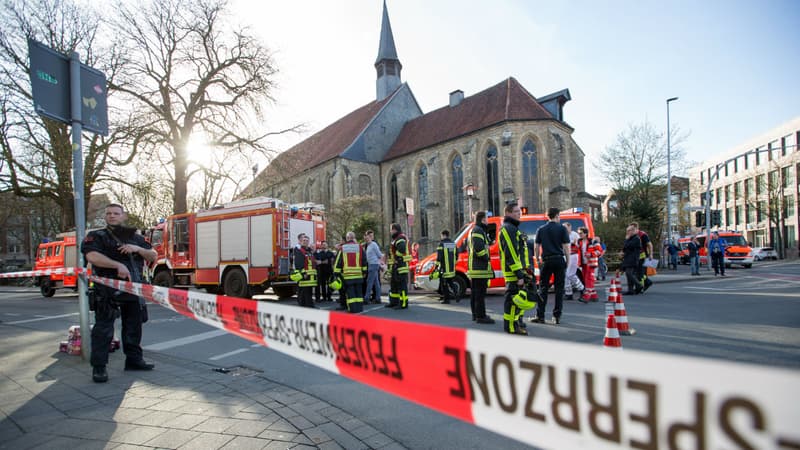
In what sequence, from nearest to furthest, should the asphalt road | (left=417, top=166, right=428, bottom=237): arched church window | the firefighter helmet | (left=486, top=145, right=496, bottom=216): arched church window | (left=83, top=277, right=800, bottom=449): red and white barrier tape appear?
(left=83, top=277, right=800, bottom=449): red and white barrier tape < the asphalt road < the firefighter helmet < (left=486, top=145, right=496, bottom=216): arched church window < (left=417, top=166, right=428, bottom=237): arched church window

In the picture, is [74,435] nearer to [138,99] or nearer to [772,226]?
[138,99]

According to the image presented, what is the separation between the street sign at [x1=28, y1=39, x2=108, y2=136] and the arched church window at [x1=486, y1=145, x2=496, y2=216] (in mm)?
28015

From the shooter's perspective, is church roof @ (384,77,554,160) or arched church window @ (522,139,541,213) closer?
arched church window @ (522,139,541,213)

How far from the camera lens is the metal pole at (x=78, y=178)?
4.76 m

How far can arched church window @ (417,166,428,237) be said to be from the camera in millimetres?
36250

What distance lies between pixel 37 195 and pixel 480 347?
82.3ft

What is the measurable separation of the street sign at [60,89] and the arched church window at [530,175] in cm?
2739

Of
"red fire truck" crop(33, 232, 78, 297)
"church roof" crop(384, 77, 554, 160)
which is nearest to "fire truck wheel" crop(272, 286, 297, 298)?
"red fire truck" crop(33, 232, 78, 297)

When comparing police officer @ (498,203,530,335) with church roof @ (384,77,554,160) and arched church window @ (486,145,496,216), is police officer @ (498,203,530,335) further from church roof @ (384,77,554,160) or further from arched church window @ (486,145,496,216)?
arched church window @ (486,145,496,216)

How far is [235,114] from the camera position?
1894cm

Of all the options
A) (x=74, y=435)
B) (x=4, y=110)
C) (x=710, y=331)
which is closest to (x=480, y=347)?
(x=74, y=435)

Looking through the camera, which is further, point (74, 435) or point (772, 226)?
point (772, 226)

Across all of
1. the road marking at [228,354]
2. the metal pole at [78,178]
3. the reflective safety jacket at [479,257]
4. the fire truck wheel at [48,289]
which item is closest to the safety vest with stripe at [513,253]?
the reflective safety jacket at [479,257]

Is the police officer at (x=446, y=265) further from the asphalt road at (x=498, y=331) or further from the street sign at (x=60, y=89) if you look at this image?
the street sign at (x=60, y=89)
